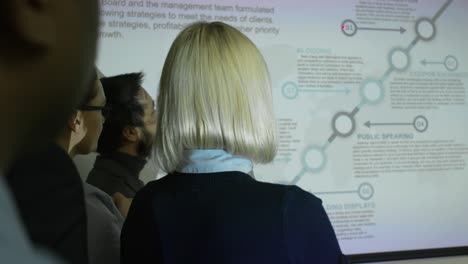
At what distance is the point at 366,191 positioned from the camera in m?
1.93

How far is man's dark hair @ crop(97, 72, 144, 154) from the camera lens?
1.37 metres

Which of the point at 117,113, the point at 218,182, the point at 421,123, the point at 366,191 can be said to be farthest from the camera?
the point at 421,123

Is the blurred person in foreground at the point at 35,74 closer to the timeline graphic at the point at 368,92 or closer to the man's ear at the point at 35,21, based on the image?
the man's ear at the point at 35,21

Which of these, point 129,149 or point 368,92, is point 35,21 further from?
point 368,92

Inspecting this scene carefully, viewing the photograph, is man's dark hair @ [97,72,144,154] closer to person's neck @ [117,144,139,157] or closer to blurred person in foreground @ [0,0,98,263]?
person's neck @ [117,144,139,157]

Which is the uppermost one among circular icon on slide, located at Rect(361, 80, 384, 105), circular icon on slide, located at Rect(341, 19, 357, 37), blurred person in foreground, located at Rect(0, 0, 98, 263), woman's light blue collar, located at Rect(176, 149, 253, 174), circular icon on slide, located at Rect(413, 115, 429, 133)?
circular icon on slide, located at Rect(341, 19, 357, 37)

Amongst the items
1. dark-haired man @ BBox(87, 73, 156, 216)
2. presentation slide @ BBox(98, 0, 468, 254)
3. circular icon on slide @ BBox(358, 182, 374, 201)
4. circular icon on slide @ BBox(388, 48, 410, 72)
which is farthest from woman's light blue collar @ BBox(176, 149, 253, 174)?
circular icon on slide @ BBox(388, 48, 410, 72)

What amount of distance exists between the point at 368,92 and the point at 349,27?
27cm

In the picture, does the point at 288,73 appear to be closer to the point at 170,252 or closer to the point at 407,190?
the point at 407,190

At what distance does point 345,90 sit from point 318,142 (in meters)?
0.24

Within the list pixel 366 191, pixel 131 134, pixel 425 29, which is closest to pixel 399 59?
pixel 425 29

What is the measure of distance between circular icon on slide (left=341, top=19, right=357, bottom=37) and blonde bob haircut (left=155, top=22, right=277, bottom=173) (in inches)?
45.6

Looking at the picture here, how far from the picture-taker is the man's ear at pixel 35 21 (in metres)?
0.19

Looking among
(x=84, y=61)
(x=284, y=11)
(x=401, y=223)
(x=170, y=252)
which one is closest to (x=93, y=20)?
(x=84, y=61)
